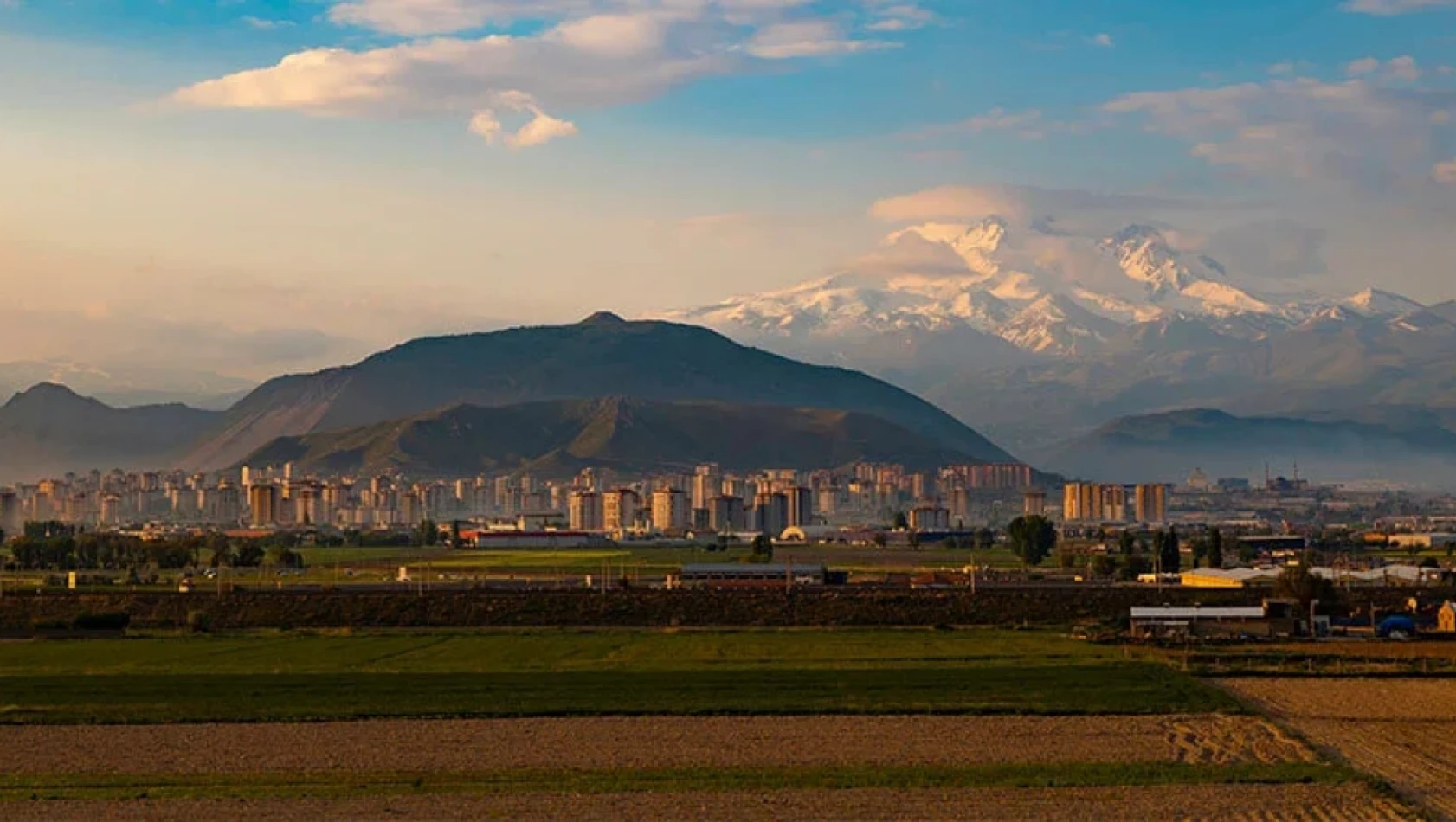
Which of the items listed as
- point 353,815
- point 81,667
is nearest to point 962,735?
point 353,815

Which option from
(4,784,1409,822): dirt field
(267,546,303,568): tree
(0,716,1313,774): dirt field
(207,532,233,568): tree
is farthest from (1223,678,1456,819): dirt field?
(267,546,303,568): tree

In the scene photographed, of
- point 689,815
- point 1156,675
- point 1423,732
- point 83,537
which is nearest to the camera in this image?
point 689,815

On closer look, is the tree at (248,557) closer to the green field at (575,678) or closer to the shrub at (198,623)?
the shrub at (198,623)

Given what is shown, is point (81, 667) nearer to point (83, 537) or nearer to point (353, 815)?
point (353, 815)

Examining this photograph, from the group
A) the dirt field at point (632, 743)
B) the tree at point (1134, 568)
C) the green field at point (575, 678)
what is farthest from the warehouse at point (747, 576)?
the dirt field at point (632, 743)

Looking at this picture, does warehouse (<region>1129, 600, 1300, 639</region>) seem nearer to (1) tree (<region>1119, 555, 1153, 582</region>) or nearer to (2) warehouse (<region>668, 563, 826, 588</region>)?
(2) warehouse (<region>668, 563, 826, 588</region>)

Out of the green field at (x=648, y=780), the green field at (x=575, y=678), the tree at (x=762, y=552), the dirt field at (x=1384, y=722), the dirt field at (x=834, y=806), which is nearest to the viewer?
the dirt field at (x=834, y=806)

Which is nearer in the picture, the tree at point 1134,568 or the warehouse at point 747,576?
the warehouse at point 747,576
